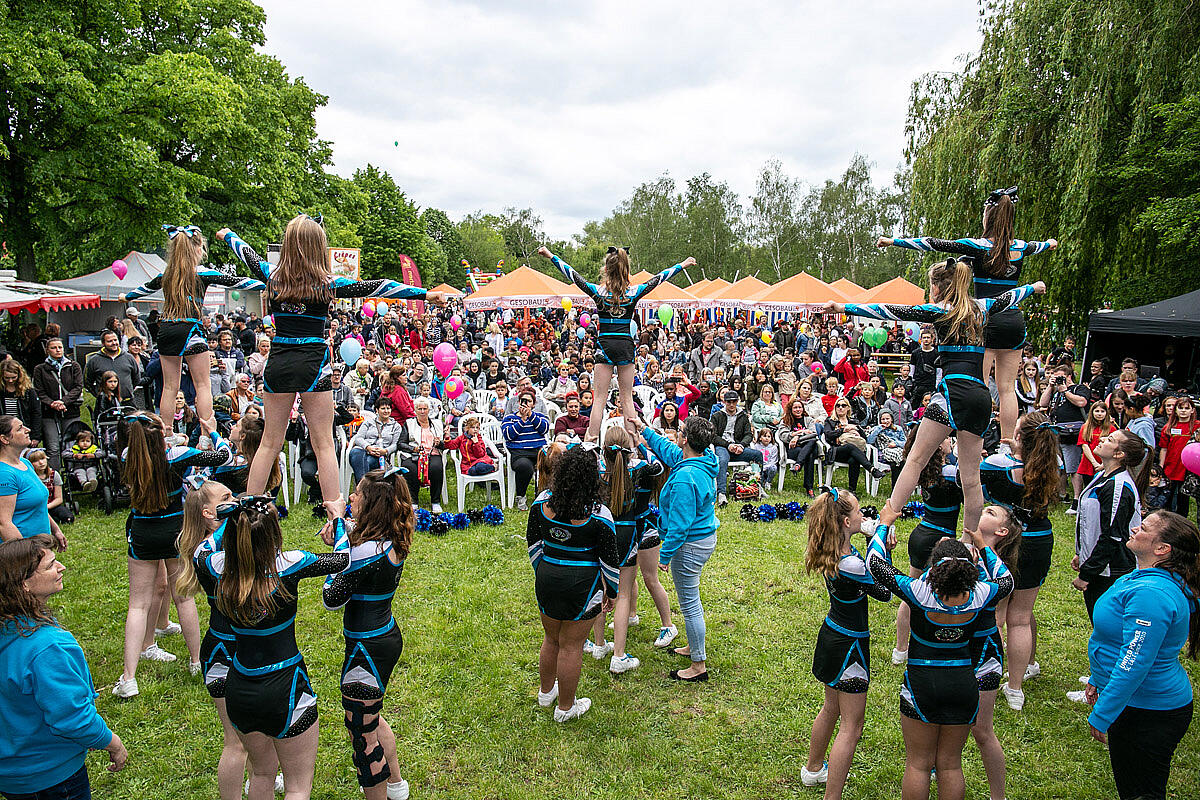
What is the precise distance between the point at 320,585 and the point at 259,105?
17829 millimetres

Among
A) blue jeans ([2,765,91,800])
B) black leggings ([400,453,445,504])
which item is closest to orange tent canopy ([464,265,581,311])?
black leggings ([400,453,445,504])

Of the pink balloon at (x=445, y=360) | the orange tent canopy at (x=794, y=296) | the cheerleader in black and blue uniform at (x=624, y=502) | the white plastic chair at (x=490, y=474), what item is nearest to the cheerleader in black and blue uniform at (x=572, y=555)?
the cheerleader in black and blue uniform at (x=624, y=502)

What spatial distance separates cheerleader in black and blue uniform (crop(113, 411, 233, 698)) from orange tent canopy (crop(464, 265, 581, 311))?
12.7 metres

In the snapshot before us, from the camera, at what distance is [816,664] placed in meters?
3.26

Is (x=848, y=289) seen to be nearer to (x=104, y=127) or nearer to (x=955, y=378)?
(x=955, y=378)

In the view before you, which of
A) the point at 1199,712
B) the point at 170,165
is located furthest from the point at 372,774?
the point at 170,165

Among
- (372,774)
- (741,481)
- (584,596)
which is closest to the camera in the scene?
(372,774)

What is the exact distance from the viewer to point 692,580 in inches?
169

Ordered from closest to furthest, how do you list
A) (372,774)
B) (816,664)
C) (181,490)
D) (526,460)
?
1. (372,774)
2. (816,664)
3. (181,490)
4. (526,460)

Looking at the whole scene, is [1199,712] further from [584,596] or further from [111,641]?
[111,641]

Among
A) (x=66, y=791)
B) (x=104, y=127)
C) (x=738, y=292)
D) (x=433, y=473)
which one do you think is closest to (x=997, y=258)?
(x=66, y=791)

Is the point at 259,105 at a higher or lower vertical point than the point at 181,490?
higher

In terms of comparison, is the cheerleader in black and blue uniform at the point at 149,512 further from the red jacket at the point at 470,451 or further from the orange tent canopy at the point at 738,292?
the orange tent canopy at the point at 738,292

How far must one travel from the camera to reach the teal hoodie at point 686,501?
4.20 m
